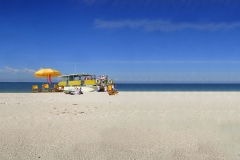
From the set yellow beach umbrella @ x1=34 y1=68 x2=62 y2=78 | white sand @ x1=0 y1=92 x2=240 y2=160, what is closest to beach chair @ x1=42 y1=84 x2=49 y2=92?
yellow beach umbrella @ x1=34 y1=68 x2=62 y2=78

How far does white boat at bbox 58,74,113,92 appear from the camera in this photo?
1055 inches

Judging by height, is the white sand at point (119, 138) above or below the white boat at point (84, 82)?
below

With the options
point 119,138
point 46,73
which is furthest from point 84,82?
point 119,138

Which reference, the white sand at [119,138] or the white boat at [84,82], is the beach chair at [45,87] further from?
the white sand at [119,138]

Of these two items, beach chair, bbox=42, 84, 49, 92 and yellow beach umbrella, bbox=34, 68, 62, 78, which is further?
beach chair, bbox=42, 84, 49, 92

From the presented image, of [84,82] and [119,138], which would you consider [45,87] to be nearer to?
[84,82]

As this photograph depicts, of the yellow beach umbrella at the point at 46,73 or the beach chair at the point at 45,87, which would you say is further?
the beach chair at the point at 45,87

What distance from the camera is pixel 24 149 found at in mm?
4828

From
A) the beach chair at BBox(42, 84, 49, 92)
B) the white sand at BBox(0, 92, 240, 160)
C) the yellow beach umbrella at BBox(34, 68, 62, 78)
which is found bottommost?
the white sand at BBox(0, 92, 240, 160)

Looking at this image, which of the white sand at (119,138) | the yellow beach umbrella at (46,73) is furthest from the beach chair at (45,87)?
the white sand at (119,138)

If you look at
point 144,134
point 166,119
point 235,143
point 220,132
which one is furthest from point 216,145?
point 166,119

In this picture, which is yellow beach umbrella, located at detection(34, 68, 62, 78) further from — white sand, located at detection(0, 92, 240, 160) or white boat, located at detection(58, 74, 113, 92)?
white sand, located at detection(0, 92, 240, 160)

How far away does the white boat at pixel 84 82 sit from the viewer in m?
26.8

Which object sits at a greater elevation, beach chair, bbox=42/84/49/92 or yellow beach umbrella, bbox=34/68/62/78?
yellow beach umbrella, bbox=34/68/62/78
